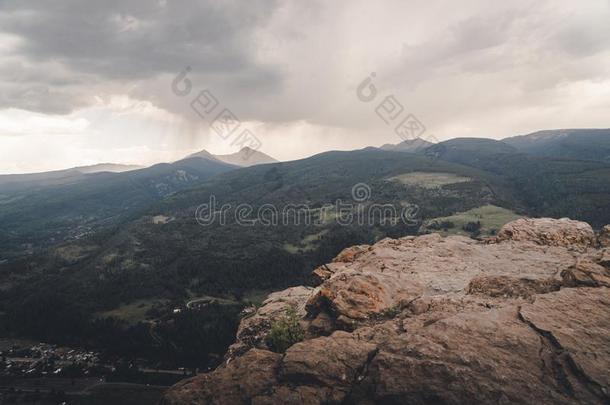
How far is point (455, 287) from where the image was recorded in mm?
24266

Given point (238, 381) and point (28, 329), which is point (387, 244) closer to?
point (238, 381)

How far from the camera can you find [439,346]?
15633 millimetres

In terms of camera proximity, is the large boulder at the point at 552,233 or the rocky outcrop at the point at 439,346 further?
the large boulder at the point at 552,233

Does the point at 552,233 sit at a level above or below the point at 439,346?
above

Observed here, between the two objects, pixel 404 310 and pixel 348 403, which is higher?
pixel 404 310

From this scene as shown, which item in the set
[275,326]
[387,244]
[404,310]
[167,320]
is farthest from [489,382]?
[167,320]

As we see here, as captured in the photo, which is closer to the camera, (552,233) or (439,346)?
(439,346)

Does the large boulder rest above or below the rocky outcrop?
above

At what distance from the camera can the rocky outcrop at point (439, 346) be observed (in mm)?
14070

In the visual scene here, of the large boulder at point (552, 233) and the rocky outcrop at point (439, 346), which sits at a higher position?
the large boulder at point (552, 233)

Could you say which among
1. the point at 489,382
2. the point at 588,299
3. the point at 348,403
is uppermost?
the point at 588,299

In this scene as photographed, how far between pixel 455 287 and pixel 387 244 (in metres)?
12.1

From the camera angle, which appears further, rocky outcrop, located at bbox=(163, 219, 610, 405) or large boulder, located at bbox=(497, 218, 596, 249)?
large boulder, located at bbox=(497, 218, 596, 249)

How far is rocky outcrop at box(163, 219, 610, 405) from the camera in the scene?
46.2ft
